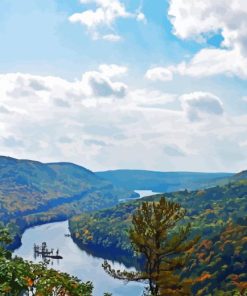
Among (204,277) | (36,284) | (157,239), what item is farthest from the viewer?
(204,277)

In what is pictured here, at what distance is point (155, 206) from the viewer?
44.8m

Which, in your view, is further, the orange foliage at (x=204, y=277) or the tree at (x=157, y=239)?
the orange foliage at (x=204, y=277)

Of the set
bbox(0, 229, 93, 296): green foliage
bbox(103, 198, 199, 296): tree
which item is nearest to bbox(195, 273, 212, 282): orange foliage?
bbox(103, 198, 199, 296): tree

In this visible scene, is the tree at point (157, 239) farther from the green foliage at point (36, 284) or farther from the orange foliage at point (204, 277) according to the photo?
the orange foliage at point (204, 277)

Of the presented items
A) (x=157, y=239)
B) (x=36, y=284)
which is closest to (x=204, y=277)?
(x=157, y=239)

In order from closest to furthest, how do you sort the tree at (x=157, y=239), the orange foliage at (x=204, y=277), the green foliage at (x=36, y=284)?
the green foliage at (x=36, y=284) < the tree at (x=157, y=239) < the orange foliage at (x=204, y=277)

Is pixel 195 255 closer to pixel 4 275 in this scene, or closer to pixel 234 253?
pixel 234 253

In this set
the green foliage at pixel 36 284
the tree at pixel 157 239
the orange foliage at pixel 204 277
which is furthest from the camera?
the orange foliage at pixel 204 277

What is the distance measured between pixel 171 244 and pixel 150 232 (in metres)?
2.77

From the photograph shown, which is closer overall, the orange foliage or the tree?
the tree

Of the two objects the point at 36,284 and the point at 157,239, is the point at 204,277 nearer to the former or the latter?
the point at 157,239

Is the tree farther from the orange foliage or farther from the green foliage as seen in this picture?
the orange foliage

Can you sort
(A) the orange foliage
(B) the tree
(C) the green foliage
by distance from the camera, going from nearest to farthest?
(C) the green foliage → (B) the tree → (A) the orange foliage

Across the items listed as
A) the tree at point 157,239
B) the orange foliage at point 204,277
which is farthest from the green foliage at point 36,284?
the orange foliage at point 204,277
